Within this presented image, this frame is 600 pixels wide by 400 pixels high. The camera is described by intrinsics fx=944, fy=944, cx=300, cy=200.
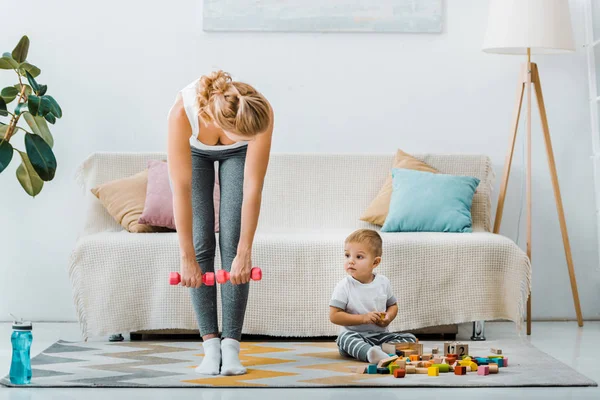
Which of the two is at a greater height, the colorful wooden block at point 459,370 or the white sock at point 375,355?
the white sock at point 375,355

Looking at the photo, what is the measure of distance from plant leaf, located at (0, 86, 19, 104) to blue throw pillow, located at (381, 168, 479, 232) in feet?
5.63

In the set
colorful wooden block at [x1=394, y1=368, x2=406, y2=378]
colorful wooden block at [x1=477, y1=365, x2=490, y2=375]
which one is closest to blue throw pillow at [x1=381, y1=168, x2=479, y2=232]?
colorful wooden block at [x1=477, y1=365, x2=490, y2=375]

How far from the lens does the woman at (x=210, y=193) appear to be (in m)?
2.66

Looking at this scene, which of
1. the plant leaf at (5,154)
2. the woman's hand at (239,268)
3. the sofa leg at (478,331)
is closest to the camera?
the woman's hand at (239,268)

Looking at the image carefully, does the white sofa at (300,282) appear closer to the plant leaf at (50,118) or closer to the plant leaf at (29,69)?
the plant leaf at (50,118)

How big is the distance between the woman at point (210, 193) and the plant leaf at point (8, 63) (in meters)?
1.56

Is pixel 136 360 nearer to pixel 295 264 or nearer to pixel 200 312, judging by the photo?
pixel 200 312

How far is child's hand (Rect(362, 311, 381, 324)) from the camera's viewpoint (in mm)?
3186

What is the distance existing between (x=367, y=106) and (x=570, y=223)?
3.75 ft

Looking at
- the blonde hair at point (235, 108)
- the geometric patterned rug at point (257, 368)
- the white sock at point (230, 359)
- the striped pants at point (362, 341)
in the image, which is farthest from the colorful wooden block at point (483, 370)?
the blonde hair at point (235, 108)

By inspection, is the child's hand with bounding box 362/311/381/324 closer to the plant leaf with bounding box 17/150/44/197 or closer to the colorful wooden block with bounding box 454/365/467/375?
the colorful wooden block with bounding box 454/365/467/375

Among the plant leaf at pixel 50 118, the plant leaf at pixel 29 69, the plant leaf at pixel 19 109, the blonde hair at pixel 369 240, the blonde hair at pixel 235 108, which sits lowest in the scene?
the blonde hair at pixel 369 240

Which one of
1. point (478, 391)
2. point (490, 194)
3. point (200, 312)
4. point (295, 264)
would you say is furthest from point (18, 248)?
point (478, 391)

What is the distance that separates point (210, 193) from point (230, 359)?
0.50m
